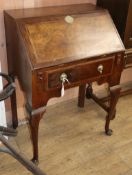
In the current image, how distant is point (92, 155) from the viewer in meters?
1.73

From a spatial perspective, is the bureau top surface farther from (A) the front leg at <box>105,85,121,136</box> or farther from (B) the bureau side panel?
(A) the front leg at <box>105,85,121,136</box>

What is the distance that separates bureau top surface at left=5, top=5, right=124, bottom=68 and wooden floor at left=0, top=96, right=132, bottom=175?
0.73 m

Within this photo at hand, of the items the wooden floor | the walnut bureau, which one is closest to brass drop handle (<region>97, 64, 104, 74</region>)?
the walnut bureau

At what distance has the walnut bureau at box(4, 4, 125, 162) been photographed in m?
1.30

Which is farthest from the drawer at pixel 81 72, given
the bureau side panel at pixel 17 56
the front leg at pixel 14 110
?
the front leg at pixel 14 110

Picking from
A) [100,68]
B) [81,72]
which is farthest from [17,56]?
[100,68]

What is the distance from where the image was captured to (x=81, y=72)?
1.43 metres

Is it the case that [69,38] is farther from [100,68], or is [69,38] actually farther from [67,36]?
[100,68]

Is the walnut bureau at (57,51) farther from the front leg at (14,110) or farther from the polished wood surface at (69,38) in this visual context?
the front leg at (14,110)

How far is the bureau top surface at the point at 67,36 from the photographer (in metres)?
1.30

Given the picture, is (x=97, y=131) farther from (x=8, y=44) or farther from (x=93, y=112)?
(x=8, y=44)

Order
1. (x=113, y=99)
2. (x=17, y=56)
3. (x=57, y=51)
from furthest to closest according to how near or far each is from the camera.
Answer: (x=113, y=99) → (x=17, y=56) → (x=57, y=51)

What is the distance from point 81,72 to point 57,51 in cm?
20

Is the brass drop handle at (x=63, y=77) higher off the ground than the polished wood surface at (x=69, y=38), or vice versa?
the polished wood surface at (x=69, y=38)
